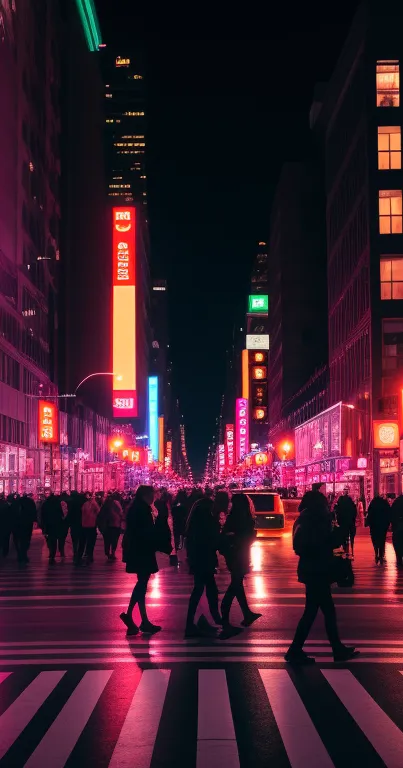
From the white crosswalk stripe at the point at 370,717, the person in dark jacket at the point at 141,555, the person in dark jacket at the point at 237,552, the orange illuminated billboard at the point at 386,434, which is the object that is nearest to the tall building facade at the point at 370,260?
the orange illuminated billboard at the point at 386,434

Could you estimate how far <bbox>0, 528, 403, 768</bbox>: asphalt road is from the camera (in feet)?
24.8

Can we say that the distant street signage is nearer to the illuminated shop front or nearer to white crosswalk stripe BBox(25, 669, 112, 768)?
the illuminated shop front

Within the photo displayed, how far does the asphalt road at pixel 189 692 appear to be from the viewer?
7566 mm

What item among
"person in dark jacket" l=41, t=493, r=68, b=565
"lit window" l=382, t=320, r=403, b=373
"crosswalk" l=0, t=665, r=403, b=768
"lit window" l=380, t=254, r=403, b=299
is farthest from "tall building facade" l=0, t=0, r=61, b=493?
"crosswalk" l=0, t=665, r=403, b=768

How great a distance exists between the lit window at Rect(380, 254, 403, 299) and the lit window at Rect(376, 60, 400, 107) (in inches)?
386

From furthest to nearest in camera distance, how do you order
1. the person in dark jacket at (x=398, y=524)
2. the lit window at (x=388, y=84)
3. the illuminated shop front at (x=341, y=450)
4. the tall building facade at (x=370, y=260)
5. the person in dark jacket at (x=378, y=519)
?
the lit window at (x=388, y=84), the tall building facade at (x=370, y=260), the illuminated shop front at (x=341, y=450), the person in dark jacket at (x=378, y=519), the person in dark jacket at (x=398, y=524)

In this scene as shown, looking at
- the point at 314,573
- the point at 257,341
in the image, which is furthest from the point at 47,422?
the point at 257,341

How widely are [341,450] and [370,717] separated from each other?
6053 cm

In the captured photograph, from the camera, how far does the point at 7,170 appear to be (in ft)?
209

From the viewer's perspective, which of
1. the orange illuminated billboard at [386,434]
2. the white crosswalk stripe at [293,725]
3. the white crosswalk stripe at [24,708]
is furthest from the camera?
the orange illuminated billboard at [386,434]

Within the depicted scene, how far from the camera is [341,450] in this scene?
68688mm

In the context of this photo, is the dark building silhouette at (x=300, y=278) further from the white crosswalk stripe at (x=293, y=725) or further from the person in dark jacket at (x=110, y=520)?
the white crosswalk stripe at (x=293, y=725)

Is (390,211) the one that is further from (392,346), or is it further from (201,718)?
(201,718)

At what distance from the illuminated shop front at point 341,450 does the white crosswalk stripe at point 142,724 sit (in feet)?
152
